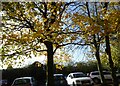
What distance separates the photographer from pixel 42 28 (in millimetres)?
7496

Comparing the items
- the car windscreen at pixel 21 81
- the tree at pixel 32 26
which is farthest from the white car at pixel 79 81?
the tree at pixel 32 26

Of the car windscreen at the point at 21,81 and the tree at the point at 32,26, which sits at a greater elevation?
the tree at the point at 32,26

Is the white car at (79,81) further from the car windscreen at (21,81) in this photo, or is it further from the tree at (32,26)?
the tree at (32,26)

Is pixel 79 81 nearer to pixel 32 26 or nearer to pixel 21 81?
pixel 21 81

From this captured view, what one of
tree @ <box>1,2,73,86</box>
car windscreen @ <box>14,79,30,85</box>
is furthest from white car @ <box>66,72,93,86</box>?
tree @ <box>1,2,73,86</box>

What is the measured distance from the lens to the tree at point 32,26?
743 cm

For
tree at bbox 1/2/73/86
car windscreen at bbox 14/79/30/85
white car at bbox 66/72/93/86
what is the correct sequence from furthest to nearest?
white car at bbox 66/72/93/86
car windscreen at bbox 14/79/30/85
tree at bbox 1/2/73/86

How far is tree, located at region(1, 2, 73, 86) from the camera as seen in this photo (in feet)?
24.4

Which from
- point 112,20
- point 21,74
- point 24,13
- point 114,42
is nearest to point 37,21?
point 24,13

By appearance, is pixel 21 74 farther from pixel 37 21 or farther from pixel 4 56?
pixel 37 21

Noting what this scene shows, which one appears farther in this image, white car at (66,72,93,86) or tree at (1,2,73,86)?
white car at (66,72,93,86)

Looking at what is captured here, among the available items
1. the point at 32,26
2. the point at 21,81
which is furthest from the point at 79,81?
the point at 32,26

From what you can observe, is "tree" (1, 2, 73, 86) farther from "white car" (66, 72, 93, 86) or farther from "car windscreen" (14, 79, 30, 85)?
"white car" (66, 72, 93, 86)

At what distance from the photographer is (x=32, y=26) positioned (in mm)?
8930
